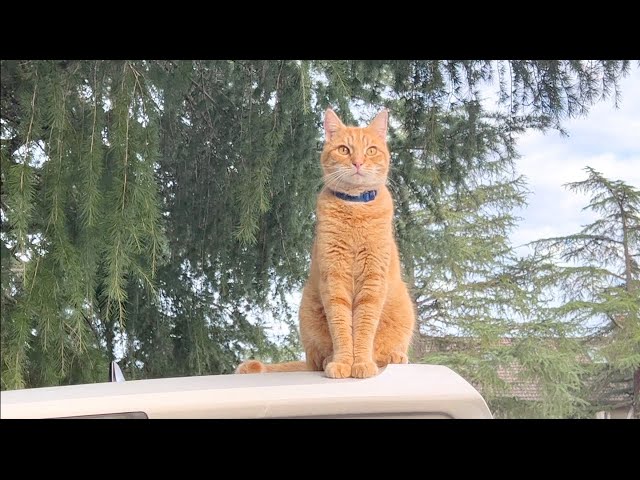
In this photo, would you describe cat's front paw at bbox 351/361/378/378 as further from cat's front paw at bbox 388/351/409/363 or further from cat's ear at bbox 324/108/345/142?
cat's ear at bbox 324/108/345/142

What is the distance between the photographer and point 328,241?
1558mm

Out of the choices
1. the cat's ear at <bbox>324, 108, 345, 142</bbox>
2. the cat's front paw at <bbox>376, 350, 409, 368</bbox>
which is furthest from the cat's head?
the cat's front paw at <bbox>376, 350, 409, 368</bbox>

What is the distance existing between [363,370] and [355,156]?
0.46 m

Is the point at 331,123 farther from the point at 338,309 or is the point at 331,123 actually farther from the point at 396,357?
the point at 396,357

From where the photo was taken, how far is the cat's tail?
1634mm

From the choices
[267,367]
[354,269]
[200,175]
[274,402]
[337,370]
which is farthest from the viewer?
[200,175]

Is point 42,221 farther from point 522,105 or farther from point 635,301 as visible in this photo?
point 635,301

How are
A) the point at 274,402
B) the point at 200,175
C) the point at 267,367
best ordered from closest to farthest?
the point at 274,402, the point at 267,367, the point at 200,175

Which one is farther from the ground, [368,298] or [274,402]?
[368,298]

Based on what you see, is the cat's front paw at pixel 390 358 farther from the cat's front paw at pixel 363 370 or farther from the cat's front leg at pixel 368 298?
the cat's front paw at pixel 363 370

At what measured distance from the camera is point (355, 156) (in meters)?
1.59

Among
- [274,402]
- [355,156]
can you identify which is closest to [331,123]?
[355,156]

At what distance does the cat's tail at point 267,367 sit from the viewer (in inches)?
64.3
